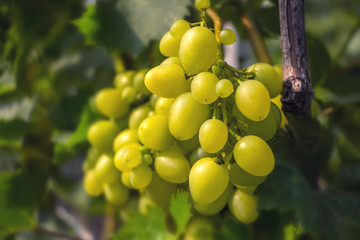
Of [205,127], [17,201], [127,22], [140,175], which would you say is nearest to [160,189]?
[140,175]

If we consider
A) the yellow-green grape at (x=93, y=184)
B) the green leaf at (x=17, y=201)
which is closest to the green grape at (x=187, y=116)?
the yellow-green grape at (x=93, y=184)

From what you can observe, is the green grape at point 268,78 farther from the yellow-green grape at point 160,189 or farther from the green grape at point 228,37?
the yellow-green grape at point 160,189

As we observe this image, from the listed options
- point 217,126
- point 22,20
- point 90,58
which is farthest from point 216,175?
point 22,20

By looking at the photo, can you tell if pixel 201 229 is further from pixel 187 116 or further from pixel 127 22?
pixel 127 22

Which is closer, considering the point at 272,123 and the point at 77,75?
the point at 272,123

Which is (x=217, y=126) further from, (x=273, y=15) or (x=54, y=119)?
(x=54, y=119)

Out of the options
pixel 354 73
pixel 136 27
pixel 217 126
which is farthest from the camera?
pixel 354 73

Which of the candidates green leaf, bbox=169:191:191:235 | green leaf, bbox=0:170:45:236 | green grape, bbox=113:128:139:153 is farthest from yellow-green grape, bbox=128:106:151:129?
green leaf, bbox=0:170:45:236

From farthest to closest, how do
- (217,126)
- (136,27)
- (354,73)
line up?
1. (354,73)
2. (136,27)
3. (217,126)
